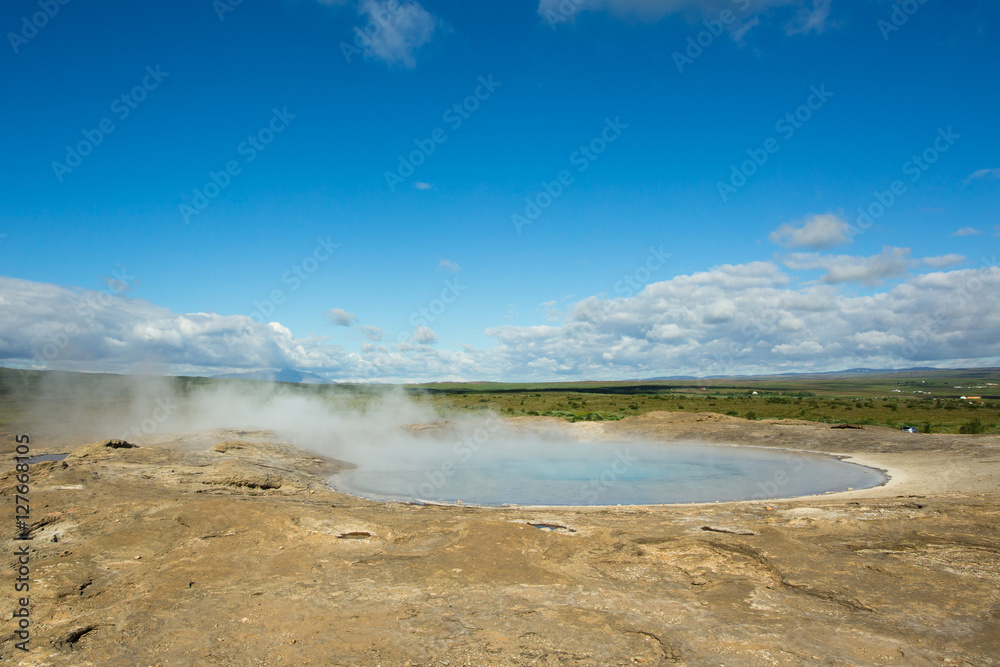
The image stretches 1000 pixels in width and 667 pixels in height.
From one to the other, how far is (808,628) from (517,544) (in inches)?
179

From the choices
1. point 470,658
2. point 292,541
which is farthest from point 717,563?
point 292,541

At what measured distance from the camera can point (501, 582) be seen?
325 inches

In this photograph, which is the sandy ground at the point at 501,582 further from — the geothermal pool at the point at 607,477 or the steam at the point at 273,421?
the steam at the point at 273,421

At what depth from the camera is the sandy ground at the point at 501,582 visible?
6242 mm

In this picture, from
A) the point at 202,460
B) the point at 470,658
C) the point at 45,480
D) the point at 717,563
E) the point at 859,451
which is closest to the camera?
the point at 470,658

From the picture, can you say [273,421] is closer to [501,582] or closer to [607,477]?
[607,477]

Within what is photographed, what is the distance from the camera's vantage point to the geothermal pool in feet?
51.7

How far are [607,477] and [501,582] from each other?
11.3 meters

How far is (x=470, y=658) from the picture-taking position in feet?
19.8

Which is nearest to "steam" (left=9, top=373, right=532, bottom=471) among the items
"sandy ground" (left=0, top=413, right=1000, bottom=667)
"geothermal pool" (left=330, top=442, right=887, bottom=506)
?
"geothermal pool" (left=330, top=442, right=887, bottom=506)

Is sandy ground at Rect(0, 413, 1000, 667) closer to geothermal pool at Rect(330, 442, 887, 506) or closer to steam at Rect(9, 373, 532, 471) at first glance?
geothermal pool at Rect(330, 442, 887, 506)

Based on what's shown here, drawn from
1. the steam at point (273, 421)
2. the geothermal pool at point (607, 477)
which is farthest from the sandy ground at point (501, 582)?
the steam at point (273, 421)

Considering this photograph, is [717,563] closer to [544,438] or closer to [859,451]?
[859,451]

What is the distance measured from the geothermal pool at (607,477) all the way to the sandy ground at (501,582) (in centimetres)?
211
